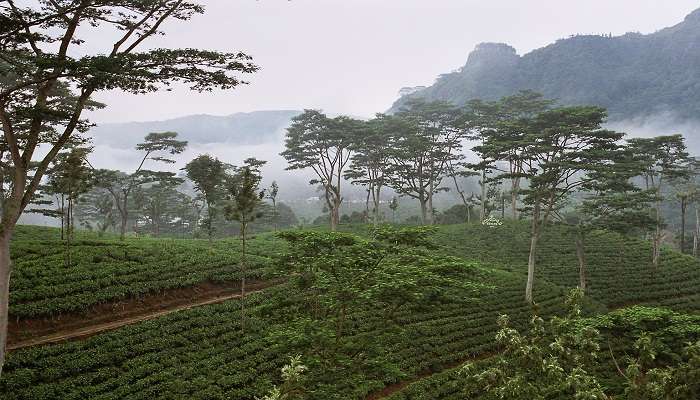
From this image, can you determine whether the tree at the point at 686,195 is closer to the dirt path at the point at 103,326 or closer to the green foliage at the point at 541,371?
the green foliage at the point at 541,371

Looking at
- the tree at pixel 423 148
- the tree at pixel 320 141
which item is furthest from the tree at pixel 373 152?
the tree at pixel 320 141

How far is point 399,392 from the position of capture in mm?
17781

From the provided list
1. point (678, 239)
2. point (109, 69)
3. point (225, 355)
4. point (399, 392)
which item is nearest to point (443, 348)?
point (399, 392)

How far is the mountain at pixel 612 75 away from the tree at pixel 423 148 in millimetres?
110002

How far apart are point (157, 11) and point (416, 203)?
4670 inches

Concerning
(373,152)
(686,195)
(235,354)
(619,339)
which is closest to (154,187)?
(373,152)

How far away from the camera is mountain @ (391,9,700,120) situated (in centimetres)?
13838

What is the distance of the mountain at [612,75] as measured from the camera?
454 ft

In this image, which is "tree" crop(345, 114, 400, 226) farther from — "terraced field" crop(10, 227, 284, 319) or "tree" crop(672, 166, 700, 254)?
"tree" crop(672, 166, 700, 254)

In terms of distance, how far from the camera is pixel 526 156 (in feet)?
98.3

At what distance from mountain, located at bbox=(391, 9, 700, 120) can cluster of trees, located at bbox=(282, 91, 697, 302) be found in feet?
362

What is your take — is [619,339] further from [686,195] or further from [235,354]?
[686,195]

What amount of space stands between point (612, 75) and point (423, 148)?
143 metres

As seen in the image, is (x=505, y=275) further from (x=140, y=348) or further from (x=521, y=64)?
(x=521, y=64)
